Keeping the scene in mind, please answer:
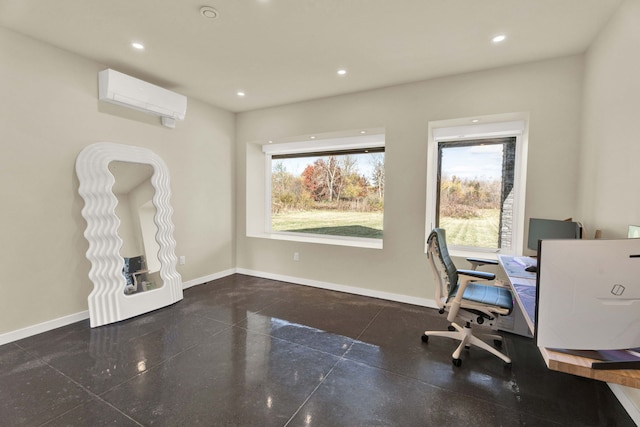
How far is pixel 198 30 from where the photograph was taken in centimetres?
243

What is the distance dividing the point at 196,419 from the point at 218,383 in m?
0.33

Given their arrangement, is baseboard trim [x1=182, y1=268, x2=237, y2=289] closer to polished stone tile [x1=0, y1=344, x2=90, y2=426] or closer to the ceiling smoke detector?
polished stone tile [x1=0, y1=344, x2=90, y2=426]

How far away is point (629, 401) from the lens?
69.6 inches

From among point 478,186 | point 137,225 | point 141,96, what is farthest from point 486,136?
point 137,225

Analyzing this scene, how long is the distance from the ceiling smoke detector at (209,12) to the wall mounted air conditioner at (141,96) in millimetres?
1481

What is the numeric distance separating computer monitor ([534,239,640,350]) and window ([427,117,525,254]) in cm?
246

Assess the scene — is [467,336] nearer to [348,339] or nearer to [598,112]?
[348,339]

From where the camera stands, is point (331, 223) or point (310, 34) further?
point (331, 223)

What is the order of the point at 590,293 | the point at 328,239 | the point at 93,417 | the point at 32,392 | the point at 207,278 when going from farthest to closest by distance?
the point at 328,239, the point at 207,278, the point at 32,392, the point at 93,417, the point at 590,293

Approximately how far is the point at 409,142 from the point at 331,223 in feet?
6.15

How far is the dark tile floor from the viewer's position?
5.75 ft

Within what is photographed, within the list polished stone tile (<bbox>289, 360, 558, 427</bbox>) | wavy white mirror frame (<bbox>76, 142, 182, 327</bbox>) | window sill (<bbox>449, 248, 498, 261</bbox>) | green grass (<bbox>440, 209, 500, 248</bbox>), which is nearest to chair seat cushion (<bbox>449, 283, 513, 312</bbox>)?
polished stone tile (<bbox>289, 360, 558, 427</bbox>)

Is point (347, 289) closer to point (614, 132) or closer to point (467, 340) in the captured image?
point (467, 340)

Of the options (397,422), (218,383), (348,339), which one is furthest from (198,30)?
(397,422)
